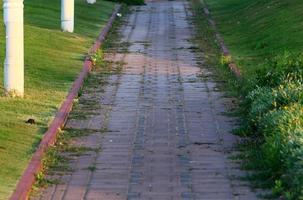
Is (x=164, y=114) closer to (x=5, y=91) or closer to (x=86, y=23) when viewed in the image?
(x=5, y=91)

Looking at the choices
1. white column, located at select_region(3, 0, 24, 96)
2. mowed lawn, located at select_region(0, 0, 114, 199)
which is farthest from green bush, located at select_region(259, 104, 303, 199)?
white column, located at select_region(3, 0, 24, 96)

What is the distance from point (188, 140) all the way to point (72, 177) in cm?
205

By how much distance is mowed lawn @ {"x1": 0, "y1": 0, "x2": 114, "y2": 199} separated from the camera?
8688mm

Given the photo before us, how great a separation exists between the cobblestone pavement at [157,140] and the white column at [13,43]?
1.25m

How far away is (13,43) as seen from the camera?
39.5 feet

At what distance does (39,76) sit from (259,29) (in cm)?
891

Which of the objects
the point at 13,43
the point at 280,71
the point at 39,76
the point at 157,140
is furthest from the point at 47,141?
the point at 39,76

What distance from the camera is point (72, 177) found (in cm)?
811

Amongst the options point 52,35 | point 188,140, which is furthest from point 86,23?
point 188,140

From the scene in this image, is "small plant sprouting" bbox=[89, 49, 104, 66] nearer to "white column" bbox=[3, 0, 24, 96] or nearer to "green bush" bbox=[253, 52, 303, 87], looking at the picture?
"white column" bbox=[3, 0, 24, 96]

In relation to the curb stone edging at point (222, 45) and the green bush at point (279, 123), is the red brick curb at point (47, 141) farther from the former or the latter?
the curb stone edging at point (222, 45)

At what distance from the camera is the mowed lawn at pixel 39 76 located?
8688 mm

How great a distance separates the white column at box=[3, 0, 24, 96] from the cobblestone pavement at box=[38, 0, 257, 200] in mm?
1248

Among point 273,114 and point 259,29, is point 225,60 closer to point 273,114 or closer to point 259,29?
point 259,29
